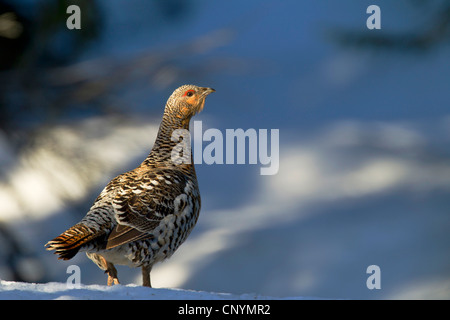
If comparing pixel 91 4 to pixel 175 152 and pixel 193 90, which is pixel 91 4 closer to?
pixel 193 90

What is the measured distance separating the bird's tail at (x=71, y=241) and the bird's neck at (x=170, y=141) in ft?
2.68

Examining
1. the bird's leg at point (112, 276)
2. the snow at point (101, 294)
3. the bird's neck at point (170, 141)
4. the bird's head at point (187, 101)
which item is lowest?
the snow at point (101, 294)

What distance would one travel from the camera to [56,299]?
2.10 m

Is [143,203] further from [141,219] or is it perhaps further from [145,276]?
[145,276]

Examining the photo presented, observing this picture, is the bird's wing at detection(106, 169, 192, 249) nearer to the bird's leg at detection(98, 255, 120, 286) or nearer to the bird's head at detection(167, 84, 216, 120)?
the bird's leg at detection(98, 255, 120, 286)

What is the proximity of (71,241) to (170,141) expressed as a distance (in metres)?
1.07

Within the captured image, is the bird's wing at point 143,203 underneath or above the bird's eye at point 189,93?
underneath

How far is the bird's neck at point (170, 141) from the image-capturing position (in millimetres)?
3410

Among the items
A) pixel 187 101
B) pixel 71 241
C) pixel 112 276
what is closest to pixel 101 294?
pixel 71 241

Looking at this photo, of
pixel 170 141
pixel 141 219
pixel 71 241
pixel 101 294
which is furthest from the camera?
pixel 170 141

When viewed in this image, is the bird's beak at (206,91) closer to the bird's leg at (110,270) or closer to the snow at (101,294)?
the bird's leg at (110,270)

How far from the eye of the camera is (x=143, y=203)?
297 centimetres

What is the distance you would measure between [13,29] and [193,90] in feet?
4.60

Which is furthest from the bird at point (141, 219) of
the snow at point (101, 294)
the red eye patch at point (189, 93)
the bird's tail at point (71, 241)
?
the red eye patch at point (189, 93)
